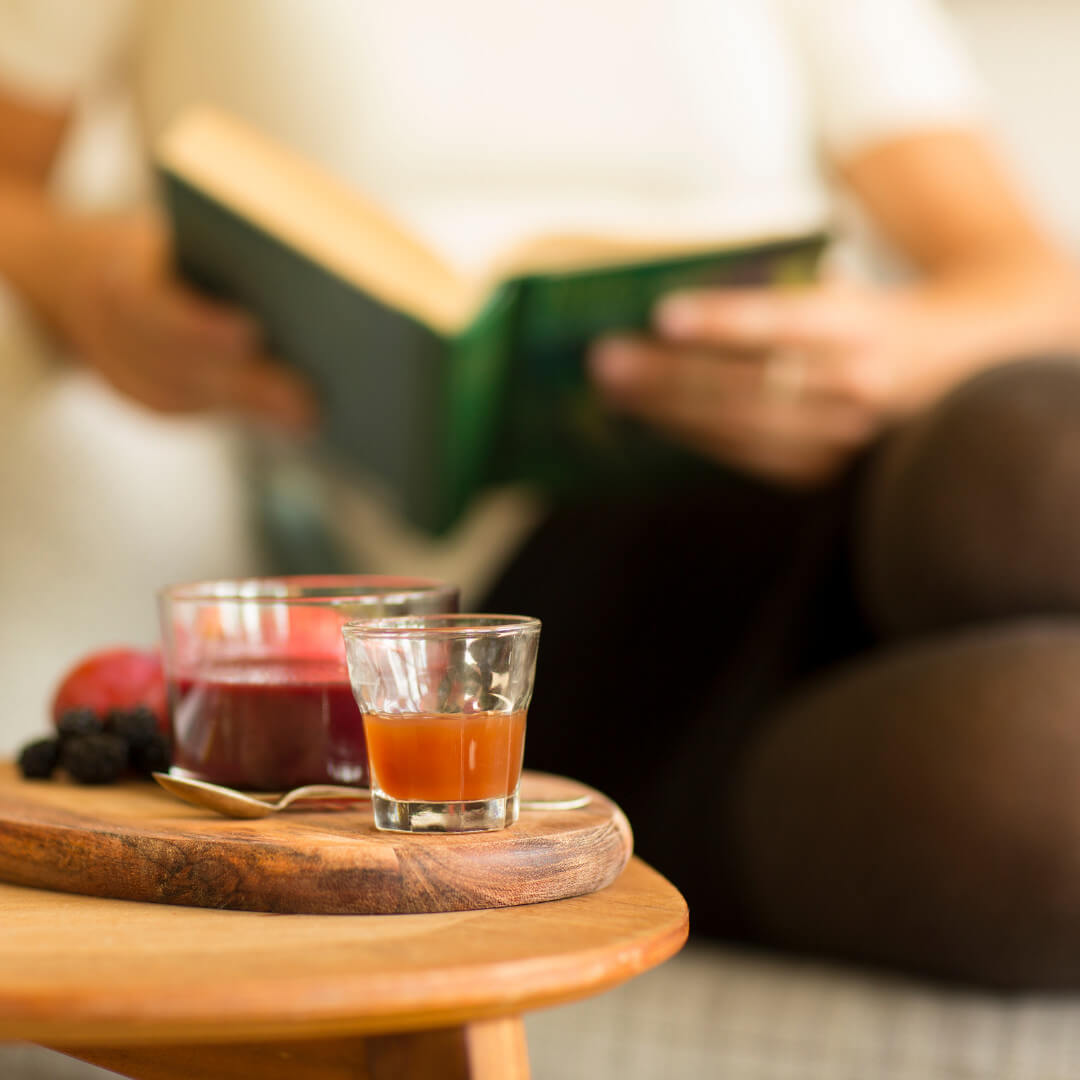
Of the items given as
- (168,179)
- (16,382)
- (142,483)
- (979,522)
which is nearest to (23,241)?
(16,382)

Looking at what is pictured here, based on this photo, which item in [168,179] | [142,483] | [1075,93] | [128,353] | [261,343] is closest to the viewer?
[168,179]

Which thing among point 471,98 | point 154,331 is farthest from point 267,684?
point 471,98

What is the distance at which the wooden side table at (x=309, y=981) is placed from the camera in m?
0.27

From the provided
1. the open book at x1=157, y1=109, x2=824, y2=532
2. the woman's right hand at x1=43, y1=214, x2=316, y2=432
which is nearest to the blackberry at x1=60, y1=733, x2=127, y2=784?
the open book at x1=157, y1=109, x2=824, y2=532

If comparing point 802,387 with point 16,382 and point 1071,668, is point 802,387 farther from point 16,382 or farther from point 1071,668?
point 16,382

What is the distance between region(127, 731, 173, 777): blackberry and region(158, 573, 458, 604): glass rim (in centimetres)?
7

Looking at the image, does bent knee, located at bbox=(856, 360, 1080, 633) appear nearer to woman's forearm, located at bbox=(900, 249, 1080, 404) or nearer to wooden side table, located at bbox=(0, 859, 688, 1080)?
woman's forearm, located at bbox=(900, 249, 1080, 404)

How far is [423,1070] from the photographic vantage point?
31 centimetres

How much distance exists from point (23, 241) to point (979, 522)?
0.87 meters

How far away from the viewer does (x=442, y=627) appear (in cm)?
43

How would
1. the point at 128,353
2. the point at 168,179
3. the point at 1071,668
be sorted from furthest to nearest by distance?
the point at 128,353, the point at 168,179, the point at 1071,668

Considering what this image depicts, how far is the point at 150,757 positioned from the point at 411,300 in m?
0.34

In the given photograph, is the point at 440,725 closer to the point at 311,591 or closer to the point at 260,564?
the point at 311,591

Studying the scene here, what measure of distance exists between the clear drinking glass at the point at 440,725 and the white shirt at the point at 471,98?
0.80m
